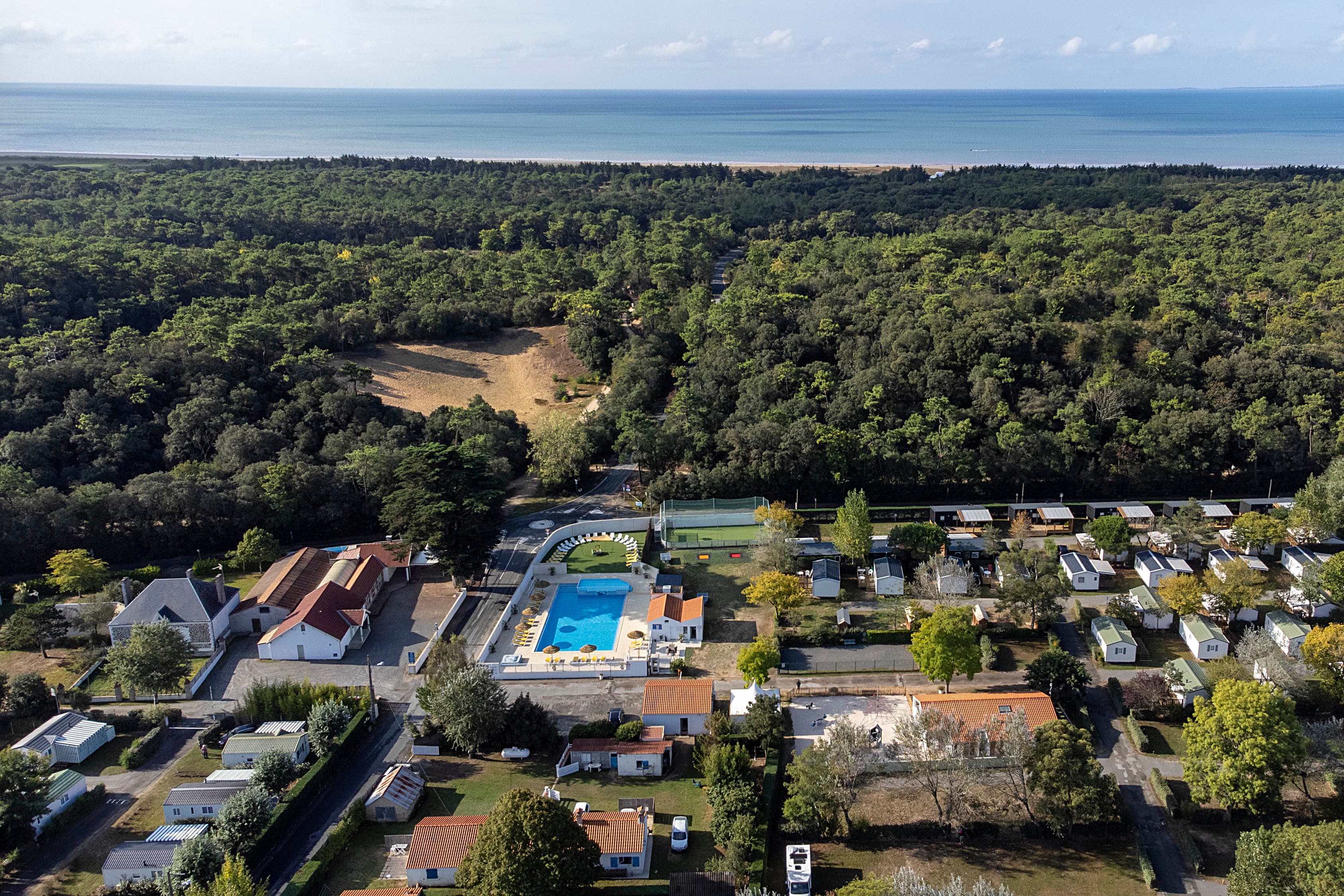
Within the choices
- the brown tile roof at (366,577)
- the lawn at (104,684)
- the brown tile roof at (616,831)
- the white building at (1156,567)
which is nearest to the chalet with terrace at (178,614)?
the lawn at (104,684)

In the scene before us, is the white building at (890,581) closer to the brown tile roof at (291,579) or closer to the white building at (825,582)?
the white building at (825,582)

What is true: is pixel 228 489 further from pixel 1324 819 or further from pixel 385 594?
pixel 1324 819

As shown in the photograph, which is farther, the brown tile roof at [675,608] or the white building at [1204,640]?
the brown tile roof at [675,608]

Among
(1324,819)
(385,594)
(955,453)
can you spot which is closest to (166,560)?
(385,594)

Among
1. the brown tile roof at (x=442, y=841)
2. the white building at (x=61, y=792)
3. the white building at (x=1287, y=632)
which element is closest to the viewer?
the brown tile roof at (x=442, y=841)

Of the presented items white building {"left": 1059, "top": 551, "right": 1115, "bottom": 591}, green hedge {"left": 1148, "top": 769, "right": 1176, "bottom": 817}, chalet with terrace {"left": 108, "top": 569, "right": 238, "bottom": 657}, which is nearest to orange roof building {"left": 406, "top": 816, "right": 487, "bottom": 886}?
chalet with terrace {"left": 108, "top": 569, "right": 238, "bottom": 657}

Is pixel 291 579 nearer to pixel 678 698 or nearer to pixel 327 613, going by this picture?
pixel 327 613

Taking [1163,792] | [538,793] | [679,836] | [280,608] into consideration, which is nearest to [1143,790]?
[1163,792]
